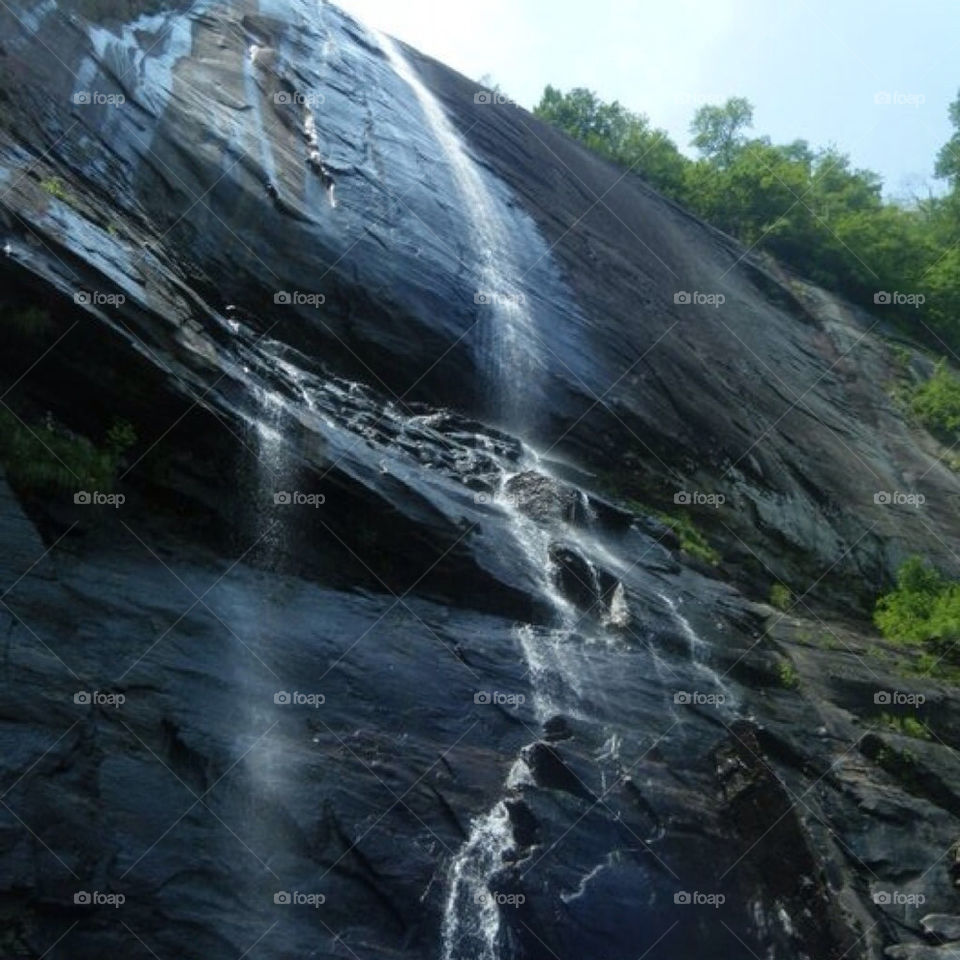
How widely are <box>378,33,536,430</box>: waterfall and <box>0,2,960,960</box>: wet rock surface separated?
140mm

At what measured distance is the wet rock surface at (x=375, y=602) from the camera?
900cm

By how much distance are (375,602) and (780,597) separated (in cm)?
721

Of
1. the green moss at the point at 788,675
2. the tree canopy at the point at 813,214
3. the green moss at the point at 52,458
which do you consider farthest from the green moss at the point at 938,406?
the green moss at the point at 52,458

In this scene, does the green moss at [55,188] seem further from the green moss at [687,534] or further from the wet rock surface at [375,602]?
the green moss at [687,534]

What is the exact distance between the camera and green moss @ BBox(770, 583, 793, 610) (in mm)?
16438

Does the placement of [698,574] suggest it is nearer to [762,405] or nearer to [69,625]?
[762,405]

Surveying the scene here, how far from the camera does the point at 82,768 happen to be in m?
8.72

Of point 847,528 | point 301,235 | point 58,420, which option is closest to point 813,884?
point 58,420

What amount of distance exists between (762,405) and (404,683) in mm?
12584

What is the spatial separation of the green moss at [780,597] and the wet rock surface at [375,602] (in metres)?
0.53

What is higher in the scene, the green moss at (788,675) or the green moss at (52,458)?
the green moss at (788,675)

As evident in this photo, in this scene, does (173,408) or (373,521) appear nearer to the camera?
(173,408)

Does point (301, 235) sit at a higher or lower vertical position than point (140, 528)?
higher

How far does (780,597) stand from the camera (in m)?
16.6
